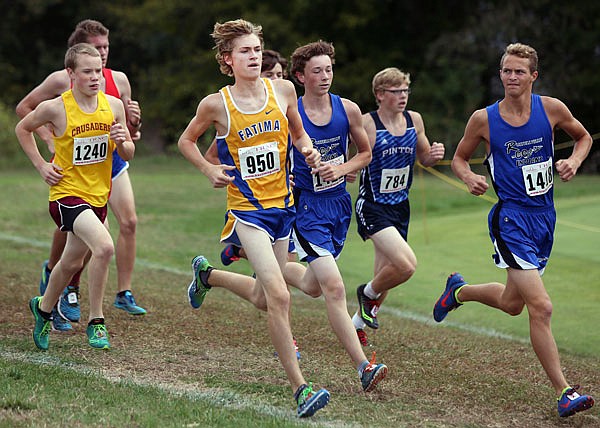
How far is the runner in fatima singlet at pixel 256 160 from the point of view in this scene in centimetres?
591

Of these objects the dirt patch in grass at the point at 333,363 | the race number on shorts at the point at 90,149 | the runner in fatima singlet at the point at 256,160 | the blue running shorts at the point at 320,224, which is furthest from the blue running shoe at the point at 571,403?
the race number on shorts at the point at 90,149

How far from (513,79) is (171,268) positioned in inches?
261

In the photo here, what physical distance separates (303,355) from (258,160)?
181cm

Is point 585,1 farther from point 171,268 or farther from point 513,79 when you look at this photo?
point 513,79

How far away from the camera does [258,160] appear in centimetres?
593

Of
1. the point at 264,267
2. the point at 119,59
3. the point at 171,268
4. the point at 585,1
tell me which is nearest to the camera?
the point at 264,267

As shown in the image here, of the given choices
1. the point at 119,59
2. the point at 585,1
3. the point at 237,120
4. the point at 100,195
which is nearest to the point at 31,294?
the point at 100,195

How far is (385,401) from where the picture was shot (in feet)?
19.1

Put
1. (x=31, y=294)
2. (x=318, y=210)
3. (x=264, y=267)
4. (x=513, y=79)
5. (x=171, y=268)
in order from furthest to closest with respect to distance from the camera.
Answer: (x=171, y=268) < (x=31, y=294) < (x=318, y=210) < (x=513, y=79) < (x=264, y=267)

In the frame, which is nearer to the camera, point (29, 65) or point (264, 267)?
point (264, 267)

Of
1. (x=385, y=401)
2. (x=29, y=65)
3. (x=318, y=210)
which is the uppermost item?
(x=318, y=210)

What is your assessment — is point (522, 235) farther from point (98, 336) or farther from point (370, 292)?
point (98, 336)

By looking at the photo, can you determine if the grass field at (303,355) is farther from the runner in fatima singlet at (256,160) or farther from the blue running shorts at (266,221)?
the runner in fatima singlet at (256,160)

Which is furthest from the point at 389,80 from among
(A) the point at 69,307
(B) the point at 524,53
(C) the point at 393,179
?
(A) the point at 69,307
